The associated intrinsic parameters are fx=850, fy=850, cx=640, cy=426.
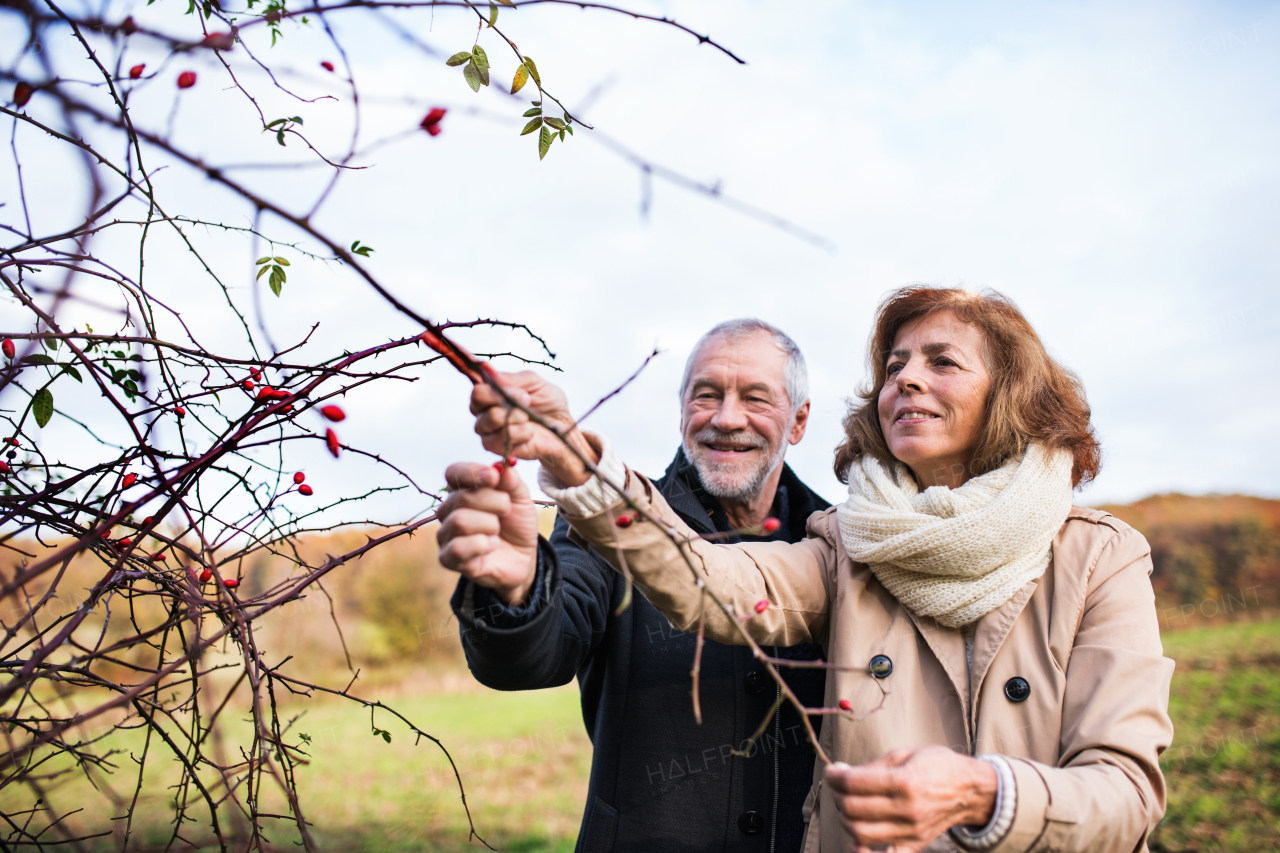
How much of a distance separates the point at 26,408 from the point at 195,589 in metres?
0.51

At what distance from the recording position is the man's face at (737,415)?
2781mm

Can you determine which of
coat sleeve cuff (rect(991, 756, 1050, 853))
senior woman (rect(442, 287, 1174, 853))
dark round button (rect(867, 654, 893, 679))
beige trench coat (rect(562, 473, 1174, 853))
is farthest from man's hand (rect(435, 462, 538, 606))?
coat sleeve cuff (rect(991, 756, 1050, 853))

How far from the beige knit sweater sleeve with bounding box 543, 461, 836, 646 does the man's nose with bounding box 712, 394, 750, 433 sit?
27.8 inches

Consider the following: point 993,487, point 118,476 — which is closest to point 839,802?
point 993,487

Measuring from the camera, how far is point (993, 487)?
192 cm

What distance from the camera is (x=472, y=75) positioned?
4.84ft

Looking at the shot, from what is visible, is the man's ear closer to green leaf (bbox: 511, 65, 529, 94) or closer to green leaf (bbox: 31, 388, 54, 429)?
green leaf (bbox: 511, 65, 529, 94)

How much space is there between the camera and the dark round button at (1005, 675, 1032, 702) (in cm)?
171

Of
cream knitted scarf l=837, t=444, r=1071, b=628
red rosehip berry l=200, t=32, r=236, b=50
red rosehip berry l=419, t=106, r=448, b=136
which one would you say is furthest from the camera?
cream knitted scarf l=837, t=444, r=1071, b=628

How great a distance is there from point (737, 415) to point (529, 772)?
7629 mm

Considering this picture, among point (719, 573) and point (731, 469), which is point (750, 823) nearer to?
point (719, 573)

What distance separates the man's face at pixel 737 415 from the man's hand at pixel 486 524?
1304 mm

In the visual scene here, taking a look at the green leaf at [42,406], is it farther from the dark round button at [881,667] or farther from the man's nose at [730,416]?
the man's nose at [730,416]

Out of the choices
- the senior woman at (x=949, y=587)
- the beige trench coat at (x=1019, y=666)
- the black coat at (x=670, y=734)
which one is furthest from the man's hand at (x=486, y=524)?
the black coat at (x=670, y=734)
